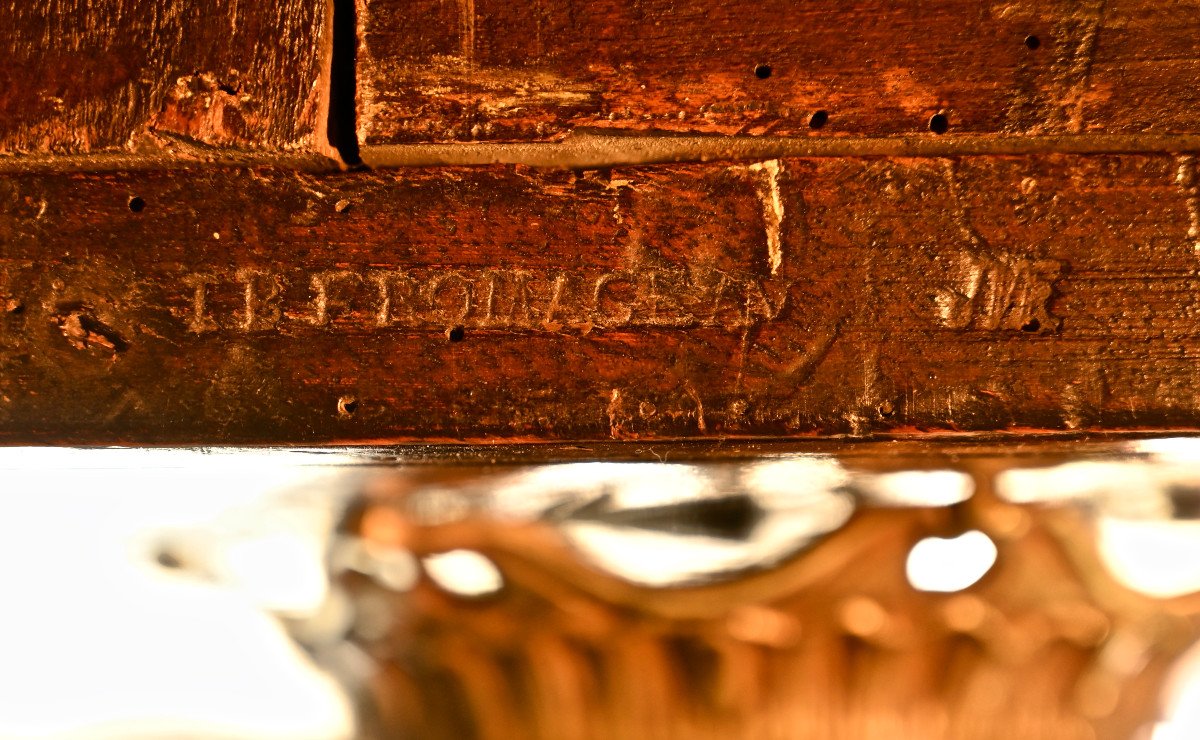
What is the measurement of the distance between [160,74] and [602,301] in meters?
0.83

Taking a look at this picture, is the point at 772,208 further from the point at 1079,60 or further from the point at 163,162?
the point at 163,162

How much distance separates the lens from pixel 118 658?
1631 mm

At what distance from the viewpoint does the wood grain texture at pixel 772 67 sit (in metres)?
1.01

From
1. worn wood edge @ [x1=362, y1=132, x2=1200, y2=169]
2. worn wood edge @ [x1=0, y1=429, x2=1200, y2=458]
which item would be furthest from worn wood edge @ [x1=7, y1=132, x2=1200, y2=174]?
worn wood edge @ [x1=0, y1=429, x2=1200, y2=458]

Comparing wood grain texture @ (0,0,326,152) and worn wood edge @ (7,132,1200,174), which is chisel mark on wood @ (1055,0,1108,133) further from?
wood grain texture @ (0,0,326,152)

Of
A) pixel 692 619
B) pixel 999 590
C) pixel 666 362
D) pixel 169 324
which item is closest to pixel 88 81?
pixel 169 324

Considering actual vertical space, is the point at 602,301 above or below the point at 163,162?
below

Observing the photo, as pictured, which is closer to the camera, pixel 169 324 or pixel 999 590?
pixel 169 324

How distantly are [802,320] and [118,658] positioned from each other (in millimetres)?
1836

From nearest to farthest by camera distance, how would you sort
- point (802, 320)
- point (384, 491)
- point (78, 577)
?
point (802, 320)
point (384, 491)
point (78, 577)

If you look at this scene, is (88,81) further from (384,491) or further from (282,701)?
(282,701)

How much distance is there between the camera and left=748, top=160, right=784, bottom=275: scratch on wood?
40.1 inches

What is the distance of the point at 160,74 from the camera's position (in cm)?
108

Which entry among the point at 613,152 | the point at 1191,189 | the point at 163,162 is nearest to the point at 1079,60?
the point at 1191,189
